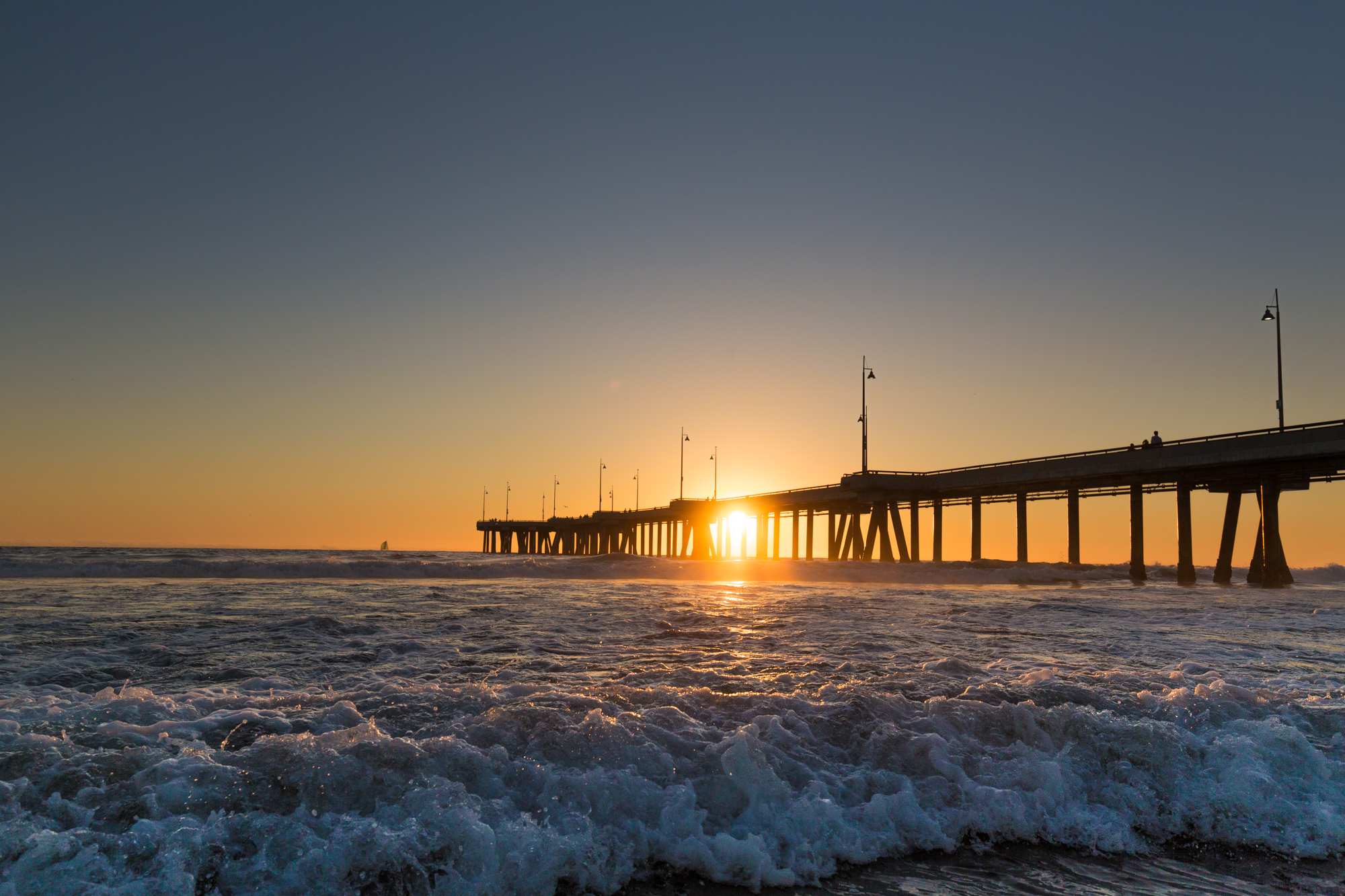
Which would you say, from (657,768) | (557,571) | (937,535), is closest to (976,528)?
(937,535)

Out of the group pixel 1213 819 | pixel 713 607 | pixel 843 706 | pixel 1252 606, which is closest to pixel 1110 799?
pixel 1213 819

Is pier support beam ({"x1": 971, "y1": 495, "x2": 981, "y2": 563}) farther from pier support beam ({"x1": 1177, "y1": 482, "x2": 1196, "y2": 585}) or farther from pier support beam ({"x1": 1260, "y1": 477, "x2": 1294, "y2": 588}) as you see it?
pier support beam ({"x1": 1260, "y1": 477, "x2": 1294, "y2": 588})

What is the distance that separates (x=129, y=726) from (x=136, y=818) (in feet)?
4.73

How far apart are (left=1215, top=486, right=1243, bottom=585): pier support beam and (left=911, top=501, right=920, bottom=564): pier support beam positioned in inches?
728

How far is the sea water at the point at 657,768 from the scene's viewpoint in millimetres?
3898

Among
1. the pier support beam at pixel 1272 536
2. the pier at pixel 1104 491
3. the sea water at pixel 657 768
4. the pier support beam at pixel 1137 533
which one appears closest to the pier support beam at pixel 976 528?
the pier at pixel 1104 491

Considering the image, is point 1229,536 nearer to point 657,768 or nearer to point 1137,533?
point 1137,533

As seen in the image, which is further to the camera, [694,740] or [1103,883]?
[694,740]

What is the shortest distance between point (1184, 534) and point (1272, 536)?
12.1 ft

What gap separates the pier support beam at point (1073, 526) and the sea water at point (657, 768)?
37.2m

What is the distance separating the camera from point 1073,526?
1702 inches

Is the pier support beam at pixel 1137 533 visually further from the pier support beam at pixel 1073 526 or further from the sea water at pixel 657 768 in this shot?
the sea water at pixel 657 768

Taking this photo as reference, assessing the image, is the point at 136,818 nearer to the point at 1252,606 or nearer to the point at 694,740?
the point at 694,740

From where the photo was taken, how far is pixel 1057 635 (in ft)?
35.7
